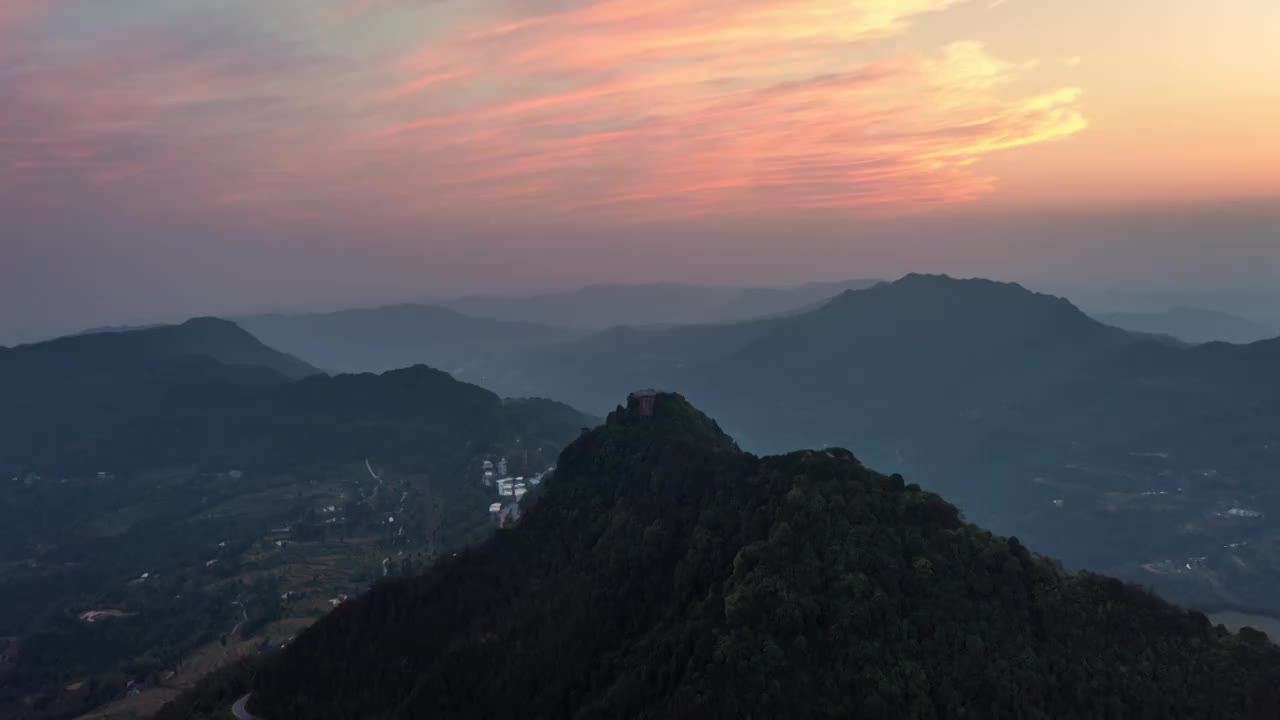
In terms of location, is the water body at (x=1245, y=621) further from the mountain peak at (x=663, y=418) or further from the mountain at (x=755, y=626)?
A: the mountain peak at (x=663, y=418)

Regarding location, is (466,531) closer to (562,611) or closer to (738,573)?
(562,611)

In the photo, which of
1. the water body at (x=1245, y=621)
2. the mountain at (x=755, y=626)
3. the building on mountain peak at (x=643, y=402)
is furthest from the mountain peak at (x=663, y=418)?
the water body at (x=1245, y=621)

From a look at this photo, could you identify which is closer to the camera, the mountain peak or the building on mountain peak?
the mountain peak

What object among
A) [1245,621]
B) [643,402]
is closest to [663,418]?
[643,402]

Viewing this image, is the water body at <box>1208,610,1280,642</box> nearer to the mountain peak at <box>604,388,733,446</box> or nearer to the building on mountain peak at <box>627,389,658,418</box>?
the mountain peak at <box>604,388,733,446</box>

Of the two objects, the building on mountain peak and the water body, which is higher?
the building on mountain peak

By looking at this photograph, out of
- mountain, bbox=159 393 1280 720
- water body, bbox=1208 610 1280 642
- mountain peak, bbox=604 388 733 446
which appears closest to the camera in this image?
mountain, bbox=159 393 1280 720

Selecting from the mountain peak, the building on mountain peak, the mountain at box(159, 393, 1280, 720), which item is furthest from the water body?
the building on mountain peak
